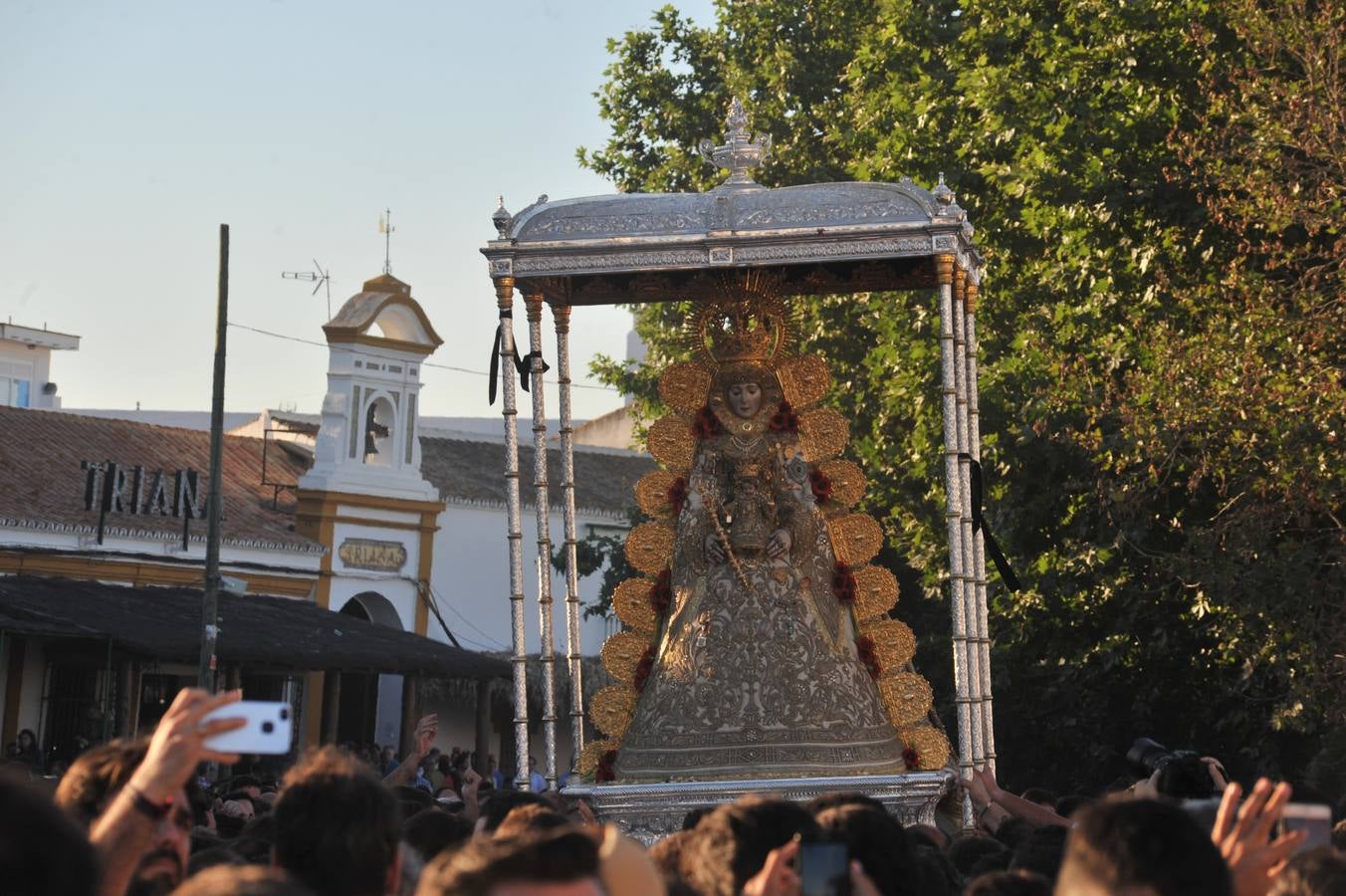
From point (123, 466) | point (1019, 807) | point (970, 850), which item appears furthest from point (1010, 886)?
point (123, 466)

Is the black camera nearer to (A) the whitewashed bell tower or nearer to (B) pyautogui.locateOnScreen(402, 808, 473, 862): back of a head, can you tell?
(B) pyautogui.locateOnScreen(402, 808, 473, 862): back of a head

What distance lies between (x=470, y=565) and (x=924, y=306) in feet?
50.5

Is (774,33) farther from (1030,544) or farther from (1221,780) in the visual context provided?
(1221,780)

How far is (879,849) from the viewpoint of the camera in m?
4.60

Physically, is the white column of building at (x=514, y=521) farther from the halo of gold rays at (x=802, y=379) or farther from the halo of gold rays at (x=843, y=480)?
the halo of gold rays at (x=843, y=480)

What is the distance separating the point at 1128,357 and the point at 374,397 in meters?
16.0

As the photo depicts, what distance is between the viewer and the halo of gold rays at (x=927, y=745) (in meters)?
11.8

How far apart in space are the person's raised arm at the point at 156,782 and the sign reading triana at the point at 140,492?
75.0 feet

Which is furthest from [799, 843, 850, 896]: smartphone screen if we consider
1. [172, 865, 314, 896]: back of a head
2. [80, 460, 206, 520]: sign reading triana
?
[80, 460, 206, 520]: sign reading triana

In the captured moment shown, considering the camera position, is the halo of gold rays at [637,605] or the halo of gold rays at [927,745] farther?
the halo of gold rays at [637,605]

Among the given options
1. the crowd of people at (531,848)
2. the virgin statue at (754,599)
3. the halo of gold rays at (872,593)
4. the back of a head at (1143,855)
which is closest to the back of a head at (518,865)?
the crowd of people at (531,848)

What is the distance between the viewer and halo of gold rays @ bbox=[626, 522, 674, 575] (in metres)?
12.4

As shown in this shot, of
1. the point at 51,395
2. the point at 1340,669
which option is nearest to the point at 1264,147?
the point at 1340,669

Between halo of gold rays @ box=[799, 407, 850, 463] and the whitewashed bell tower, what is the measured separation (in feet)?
61.6
